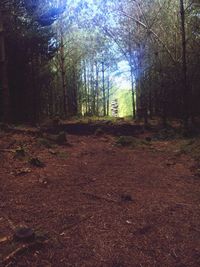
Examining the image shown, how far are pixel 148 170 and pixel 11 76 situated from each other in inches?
584

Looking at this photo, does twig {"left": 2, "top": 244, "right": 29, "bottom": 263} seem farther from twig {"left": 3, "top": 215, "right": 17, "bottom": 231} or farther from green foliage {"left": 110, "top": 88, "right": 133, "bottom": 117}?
green foliage {"left": 110, "top": 88, "right": 133, "bottom": 117}

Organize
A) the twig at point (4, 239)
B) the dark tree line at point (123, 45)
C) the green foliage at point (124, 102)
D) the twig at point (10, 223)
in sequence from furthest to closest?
1. the green foliage at point (124, 102)
2. the dark tree line at point (123, 45)
3. the twig at point (10, 223)
4. the twig at point (4, 239)

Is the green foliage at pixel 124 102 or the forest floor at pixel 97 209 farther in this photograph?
the green foliage at pixel 124 102

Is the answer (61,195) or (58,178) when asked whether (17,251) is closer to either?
(61,195)

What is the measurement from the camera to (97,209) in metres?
5.96

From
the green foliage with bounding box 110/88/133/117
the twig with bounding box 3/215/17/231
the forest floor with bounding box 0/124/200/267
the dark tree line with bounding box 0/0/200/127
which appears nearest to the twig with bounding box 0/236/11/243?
the forest floor with bounding box 0/124/200/267

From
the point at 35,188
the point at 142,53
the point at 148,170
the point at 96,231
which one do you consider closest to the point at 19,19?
the point at 142,53

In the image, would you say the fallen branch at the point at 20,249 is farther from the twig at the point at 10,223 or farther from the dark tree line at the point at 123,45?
the dark tree line at the point at 123,45

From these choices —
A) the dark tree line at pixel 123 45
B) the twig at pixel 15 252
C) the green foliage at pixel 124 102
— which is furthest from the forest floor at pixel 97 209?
the green foliage at pixel 124 102

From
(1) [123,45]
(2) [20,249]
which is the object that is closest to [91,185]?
(2) [20,249]

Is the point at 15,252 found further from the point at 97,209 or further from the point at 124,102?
the point at 124,102

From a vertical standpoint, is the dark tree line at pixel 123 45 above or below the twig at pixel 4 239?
above

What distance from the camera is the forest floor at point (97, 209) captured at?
4449 mm

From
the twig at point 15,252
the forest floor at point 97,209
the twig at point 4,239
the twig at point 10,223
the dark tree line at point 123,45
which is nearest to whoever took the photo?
the twig at point 15,252
